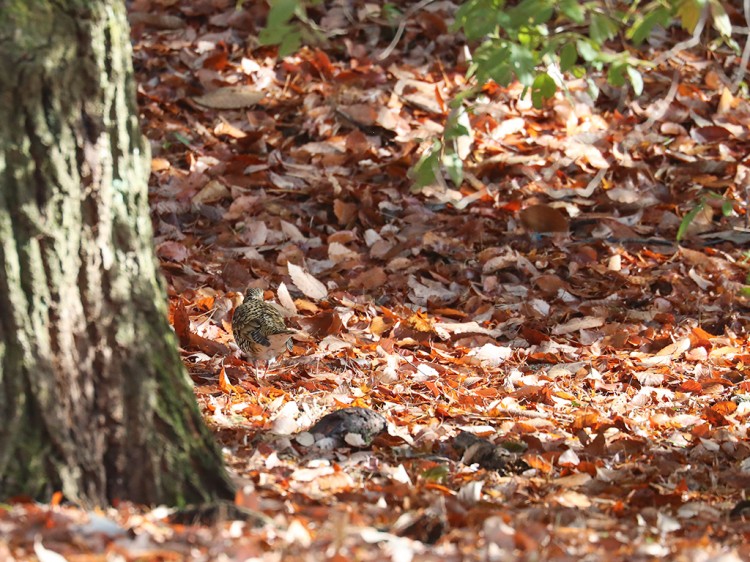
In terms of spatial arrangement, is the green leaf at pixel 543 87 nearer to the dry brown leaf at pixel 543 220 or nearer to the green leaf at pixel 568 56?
the green leaf at pixel 568 56

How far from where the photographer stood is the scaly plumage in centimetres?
470

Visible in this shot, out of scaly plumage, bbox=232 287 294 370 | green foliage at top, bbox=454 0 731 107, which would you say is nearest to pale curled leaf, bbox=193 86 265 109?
scaly plumage, bbox=232 287 294 370

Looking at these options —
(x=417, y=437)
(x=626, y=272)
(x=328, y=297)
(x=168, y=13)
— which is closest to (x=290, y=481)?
(x=417, y=437)

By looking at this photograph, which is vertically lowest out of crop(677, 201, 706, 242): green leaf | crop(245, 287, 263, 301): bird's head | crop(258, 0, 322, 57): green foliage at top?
crop(245, 287, 263, 301): bird's head

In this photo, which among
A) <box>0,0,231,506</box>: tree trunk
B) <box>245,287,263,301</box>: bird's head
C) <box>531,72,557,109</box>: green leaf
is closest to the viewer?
<box>0,0,231,506</box>: tree trunk

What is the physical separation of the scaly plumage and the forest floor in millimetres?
106

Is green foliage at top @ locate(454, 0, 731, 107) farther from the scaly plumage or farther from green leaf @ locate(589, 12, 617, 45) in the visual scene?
the scaly plumage

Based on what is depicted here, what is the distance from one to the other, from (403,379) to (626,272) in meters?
2.19

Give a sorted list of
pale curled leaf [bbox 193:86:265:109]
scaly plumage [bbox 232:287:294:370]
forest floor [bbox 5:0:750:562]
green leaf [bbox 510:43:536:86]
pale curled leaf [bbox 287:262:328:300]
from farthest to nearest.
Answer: pale curled leaf [bbox 193:86:265:109]
pale curled leaf [bbox 287:262:328:300]
scaly plumage [bbox 232:287:294:370]
green leaf [bbox 510:43:536:86]
forest floor [bbox 5:0:750:562]

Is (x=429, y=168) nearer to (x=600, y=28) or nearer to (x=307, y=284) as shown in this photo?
(x=600, y=28)

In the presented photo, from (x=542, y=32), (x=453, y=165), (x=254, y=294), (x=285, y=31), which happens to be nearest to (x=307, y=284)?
(x=254, y=294)

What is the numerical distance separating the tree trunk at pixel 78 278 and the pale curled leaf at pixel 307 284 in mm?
2958

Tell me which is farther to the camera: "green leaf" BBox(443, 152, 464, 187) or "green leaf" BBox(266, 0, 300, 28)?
"green leaf" BBox(443, 152, 464, 187)

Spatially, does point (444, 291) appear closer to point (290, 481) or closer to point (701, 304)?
point (701, 304)
